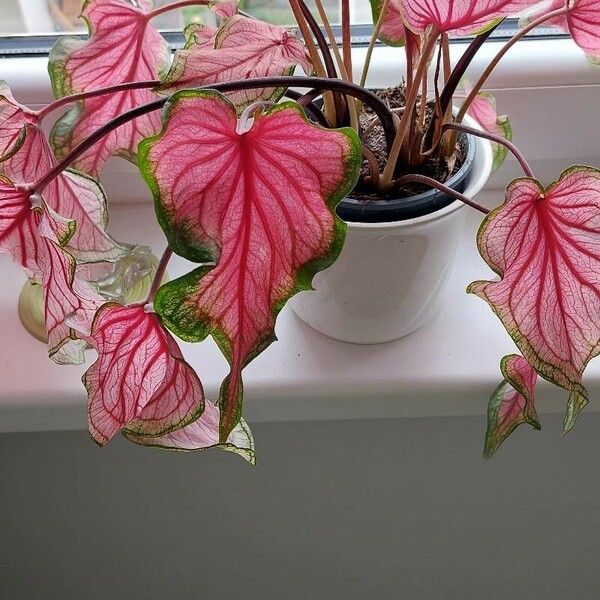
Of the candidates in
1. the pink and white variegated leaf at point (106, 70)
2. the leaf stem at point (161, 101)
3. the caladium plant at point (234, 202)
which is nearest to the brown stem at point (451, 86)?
the caladium plant at point (234, 202)

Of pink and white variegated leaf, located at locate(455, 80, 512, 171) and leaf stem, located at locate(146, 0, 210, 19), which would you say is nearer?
leaf stem, located at locate(146, 0, 210, 19)

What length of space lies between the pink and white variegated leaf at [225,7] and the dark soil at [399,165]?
0.14m

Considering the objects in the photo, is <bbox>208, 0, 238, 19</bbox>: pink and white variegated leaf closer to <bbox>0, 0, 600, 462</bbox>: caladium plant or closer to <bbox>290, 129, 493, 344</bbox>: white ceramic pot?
<bbox>0, 0, 600, 462</bbox>: caladium plant

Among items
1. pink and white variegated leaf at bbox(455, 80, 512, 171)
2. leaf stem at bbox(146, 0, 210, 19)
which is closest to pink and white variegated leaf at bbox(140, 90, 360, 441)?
leaf stem at bbox(146, 0, 210, 19)

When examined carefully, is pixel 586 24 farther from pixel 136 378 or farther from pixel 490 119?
pixel 136 378

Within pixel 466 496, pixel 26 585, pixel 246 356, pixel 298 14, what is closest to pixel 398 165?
pixel 298 14

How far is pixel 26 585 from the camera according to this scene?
3.05ft

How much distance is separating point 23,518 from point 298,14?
638 mm

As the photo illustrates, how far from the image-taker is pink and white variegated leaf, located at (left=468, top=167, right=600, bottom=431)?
42 centimetres

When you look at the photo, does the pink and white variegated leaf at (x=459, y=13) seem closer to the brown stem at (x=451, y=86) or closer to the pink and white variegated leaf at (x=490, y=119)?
the brown stem at (x=451, y=86)

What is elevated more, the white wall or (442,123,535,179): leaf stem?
(442,123,535,179): leaf stem

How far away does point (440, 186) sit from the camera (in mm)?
494

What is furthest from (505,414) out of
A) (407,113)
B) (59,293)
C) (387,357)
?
(59,293)

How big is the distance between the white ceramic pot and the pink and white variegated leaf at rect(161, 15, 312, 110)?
113 millimetres
